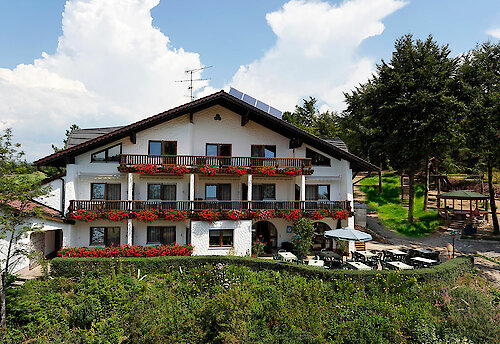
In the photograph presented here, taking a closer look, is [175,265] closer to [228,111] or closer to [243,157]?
[243,157]

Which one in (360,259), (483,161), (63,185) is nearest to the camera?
(360,259)

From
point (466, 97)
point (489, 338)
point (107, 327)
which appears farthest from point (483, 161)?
point (107, 327)

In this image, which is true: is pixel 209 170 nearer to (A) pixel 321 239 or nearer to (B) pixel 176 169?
(B) pixel 176 169

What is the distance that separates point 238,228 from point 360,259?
7863 millimetres

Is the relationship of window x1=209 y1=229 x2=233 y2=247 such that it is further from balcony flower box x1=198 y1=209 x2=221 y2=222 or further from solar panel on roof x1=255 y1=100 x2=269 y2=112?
solar panel on roof x1=255 y1=100 x2=269 y2=112

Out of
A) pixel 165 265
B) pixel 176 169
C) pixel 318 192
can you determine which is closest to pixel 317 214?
pixel 318 192

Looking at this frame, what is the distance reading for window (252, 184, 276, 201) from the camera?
73.0 feet

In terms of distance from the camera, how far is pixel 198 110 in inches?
820

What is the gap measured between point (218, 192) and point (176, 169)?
3.92 m

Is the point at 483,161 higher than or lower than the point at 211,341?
higher

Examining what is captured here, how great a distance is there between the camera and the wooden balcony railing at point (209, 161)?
19.4 meters

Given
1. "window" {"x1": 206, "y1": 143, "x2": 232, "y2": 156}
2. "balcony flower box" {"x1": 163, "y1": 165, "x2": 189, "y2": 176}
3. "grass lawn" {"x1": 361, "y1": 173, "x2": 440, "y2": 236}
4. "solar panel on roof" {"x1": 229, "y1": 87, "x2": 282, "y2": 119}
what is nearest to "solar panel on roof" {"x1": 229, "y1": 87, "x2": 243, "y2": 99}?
"solar panel on roof" {"x1": 229, "y1": 87, "x2": 282, "y2": 119}

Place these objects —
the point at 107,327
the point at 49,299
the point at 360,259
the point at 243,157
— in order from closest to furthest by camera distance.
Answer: the point at 107,327, the point at 49,299, the point at 360,259, the point at 243,157

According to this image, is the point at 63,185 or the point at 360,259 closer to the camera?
the point at 360,259
